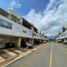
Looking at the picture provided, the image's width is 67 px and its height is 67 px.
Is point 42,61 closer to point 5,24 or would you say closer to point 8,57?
point 8,57

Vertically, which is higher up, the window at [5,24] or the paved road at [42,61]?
the window at [5,24]

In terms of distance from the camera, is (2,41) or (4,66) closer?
(4,66)

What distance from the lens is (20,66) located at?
11812mm

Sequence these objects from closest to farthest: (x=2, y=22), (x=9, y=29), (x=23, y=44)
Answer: (x=2, y=22) < (x=9, y=29) < (x=23, y=44)

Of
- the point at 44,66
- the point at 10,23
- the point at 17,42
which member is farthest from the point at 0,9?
the point at 44,66

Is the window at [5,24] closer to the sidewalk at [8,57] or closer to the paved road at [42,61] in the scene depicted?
the sidewalk at [8,57]

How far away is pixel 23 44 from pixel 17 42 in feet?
15.9

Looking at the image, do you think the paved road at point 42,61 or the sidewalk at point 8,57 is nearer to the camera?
the paved road at point 42,61

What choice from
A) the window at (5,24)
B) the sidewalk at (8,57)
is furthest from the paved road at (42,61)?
the window at (5,24)

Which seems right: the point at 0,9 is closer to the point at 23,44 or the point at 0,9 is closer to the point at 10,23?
the point at 10,23

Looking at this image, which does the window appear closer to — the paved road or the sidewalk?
the sidewalk

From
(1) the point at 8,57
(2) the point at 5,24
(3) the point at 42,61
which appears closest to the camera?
(3) the point at 42,61

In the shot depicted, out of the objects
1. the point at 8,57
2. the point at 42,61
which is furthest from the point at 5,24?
the point at 42,61

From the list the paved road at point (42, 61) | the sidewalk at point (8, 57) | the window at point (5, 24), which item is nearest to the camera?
the paved road at point (42, 61)
